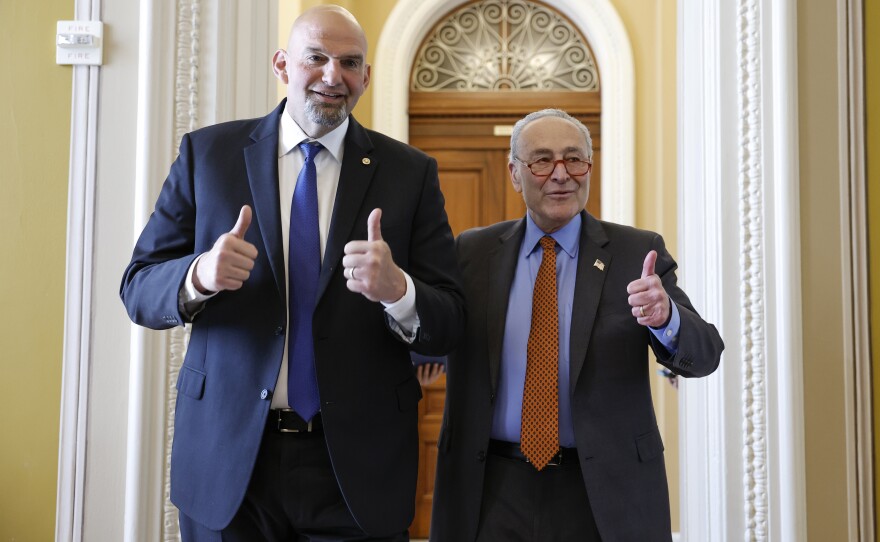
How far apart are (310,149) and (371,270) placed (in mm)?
375

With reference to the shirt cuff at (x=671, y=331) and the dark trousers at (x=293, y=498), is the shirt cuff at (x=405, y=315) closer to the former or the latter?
the dark trousers at (x=293, y=498)

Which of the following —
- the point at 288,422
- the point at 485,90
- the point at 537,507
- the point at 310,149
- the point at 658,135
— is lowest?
the point at 537,507

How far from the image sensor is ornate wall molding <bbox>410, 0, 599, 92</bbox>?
4.86m

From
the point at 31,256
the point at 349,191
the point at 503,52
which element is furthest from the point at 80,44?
the point at 503,52

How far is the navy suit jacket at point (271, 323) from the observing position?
4.90ft

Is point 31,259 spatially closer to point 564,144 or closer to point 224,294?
point 224,294

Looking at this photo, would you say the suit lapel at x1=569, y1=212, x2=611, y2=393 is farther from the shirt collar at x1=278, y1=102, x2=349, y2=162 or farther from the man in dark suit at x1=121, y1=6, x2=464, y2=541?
the shirt collar at x1=278, y1=102, x2=349, y2=162

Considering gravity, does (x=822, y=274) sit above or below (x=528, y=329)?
above

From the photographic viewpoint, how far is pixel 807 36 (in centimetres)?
248

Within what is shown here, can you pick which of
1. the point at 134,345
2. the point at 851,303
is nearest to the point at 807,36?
the point at 851,303

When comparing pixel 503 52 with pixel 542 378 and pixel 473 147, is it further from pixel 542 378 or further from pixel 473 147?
pixel 542 378

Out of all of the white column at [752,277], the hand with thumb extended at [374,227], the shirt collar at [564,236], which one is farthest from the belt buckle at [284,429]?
the white column at [752,277]

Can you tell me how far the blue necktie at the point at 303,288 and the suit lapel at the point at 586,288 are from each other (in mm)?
621

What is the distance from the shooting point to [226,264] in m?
1.37
